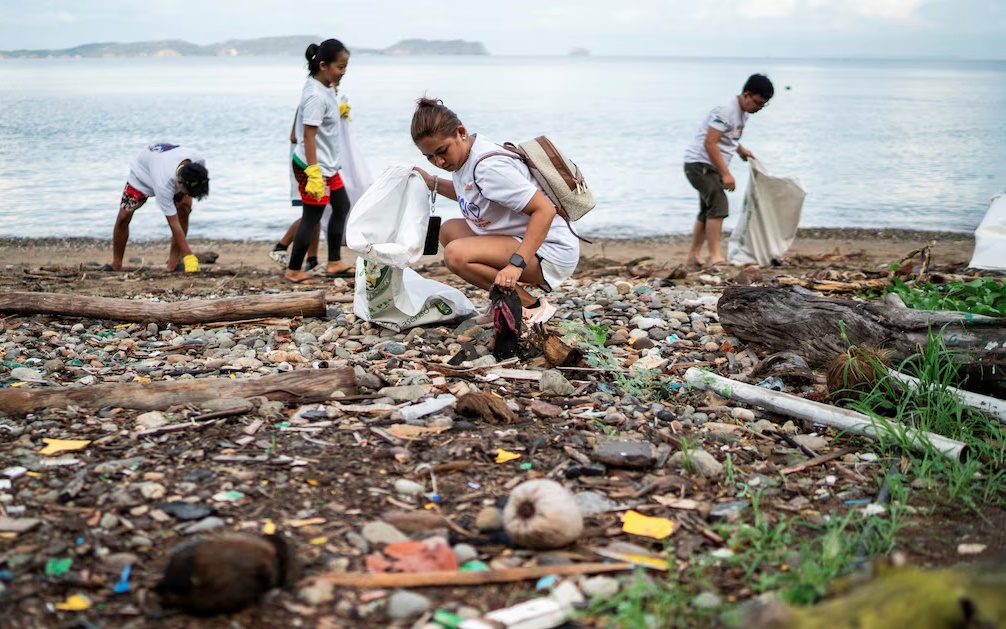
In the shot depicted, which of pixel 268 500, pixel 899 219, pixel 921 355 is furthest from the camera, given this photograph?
pixel 899 219

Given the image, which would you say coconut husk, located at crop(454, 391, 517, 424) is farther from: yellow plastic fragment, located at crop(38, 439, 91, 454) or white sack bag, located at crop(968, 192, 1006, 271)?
white sack bag, located at crop(968, 192, 1006, 271)

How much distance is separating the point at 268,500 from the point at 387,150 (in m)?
20.0

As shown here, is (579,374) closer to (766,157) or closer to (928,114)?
(766,157)

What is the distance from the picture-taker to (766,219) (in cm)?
843

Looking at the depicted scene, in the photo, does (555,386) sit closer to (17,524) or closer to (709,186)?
(17,524)

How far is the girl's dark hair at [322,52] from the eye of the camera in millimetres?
6891

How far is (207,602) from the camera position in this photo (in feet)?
7.38

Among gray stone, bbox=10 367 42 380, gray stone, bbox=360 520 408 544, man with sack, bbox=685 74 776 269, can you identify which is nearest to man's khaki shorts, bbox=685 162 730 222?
man with sack, bbox=685 74 776 269

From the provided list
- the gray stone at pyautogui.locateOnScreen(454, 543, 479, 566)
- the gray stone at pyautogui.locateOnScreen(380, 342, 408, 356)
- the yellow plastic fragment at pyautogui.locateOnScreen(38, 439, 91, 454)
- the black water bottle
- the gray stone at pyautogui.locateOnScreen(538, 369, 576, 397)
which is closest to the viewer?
the gray stone at pyautogui.locateOnScreen(454, 543, 479, 566)

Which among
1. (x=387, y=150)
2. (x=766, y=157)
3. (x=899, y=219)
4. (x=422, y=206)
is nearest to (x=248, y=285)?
(x=422, y=206)

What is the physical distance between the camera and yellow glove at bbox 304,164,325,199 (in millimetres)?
6992

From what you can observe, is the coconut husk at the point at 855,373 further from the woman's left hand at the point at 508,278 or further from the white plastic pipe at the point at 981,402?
the woman's left hand at the point at 508,278

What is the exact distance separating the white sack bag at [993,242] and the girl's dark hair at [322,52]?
485 cm

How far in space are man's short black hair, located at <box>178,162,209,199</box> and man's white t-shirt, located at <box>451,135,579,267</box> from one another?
345cm
